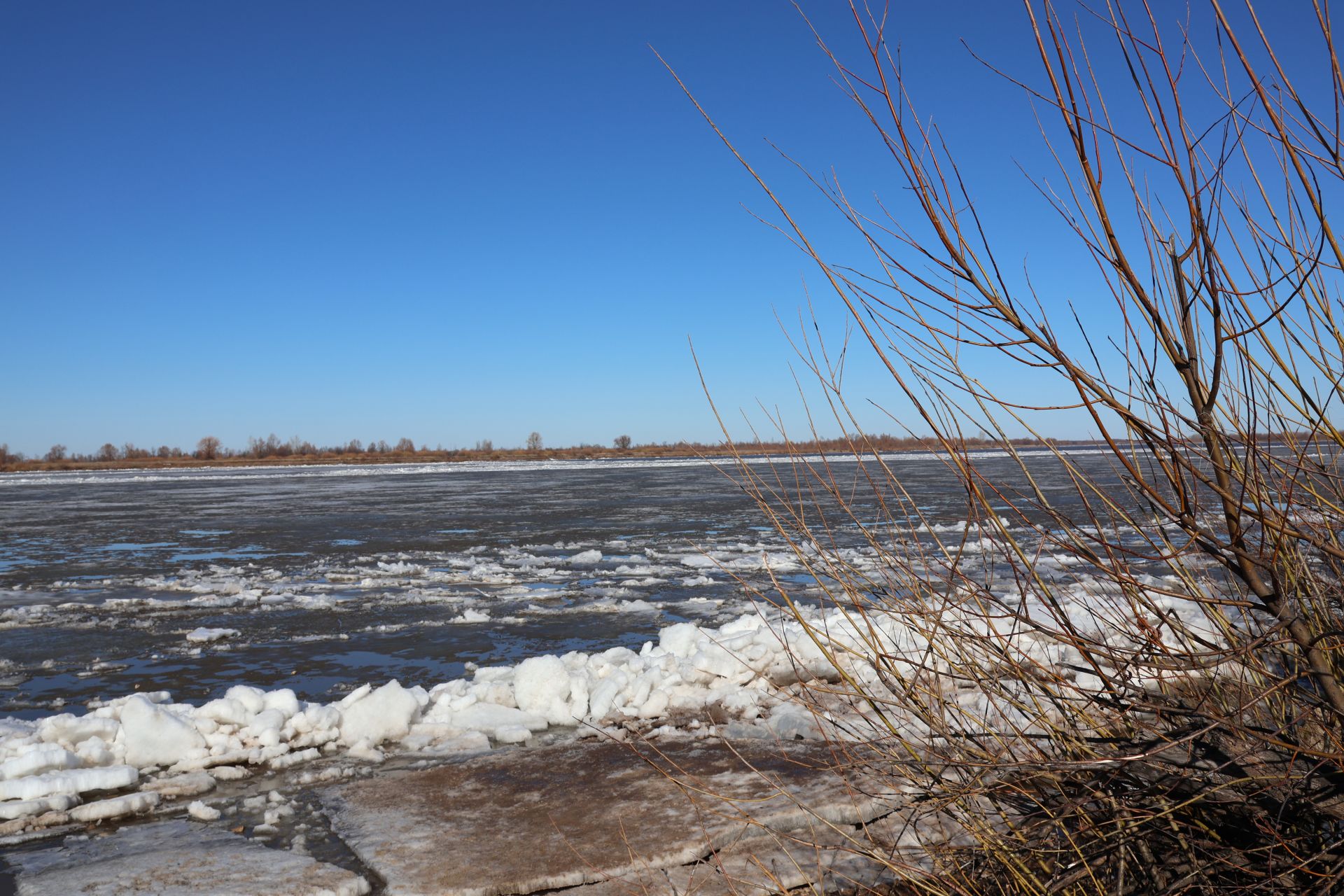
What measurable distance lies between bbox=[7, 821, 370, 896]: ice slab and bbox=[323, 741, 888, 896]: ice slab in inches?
8.2

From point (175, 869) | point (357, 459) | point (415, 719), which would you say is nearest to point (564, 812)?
point (175, 869)

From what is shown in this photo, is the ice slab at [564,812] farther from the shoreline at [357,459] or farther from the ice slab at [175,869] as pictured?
the shoreline at [357,459]

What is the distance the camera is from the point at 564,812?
Result: 3344mm

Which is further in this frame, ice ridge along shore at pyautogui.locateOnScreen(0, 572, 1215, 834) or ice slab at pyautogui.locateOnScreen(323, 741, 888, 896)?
ice ridge along shore at pyautogui.locateOnScreen(0, 572, 1215, 834)

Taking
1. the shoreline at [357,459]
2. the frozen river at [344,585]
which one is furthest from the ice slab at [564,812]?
the shoreline at [357,459]

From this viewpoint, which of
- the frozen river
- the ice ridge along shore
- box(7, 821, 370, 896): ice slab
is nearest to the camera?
box(7, 821, 370, 896): ice slab

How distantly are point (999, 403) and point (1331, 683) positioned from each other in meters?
0.70

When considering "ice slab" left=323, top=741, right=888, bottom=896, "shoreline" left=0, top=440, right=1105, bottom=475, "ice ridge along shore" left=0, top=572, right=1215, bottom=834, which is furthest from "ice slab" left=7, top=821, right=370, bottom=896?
"shoreline" left=0, top=440, right=1105, bottom=475

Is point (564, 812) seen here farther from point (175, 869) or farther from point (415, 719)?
point (415, 719)

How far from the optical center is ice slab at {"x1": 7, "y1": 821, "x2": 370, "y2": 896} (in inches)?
110

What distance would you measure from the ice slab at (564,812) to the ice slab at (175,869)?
208 millimetres

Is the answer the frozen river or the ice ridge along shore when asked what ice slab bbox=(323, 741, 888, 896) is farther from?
the frozen river

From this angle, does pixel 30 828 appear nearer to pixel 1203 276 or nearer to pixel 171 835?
pixel 171 835

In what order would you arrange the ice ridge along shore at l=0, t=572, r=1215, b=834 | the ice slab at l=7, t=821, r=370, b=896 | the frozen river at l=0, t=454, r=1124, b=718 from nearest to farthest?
1. the ice slab at l=7, t=821, r=370, b=896
2. the ice ridge along shore at l=0, t=572, r=1215, b=834
3. the frozen river at l=0, t=454, r=1124, b=718
